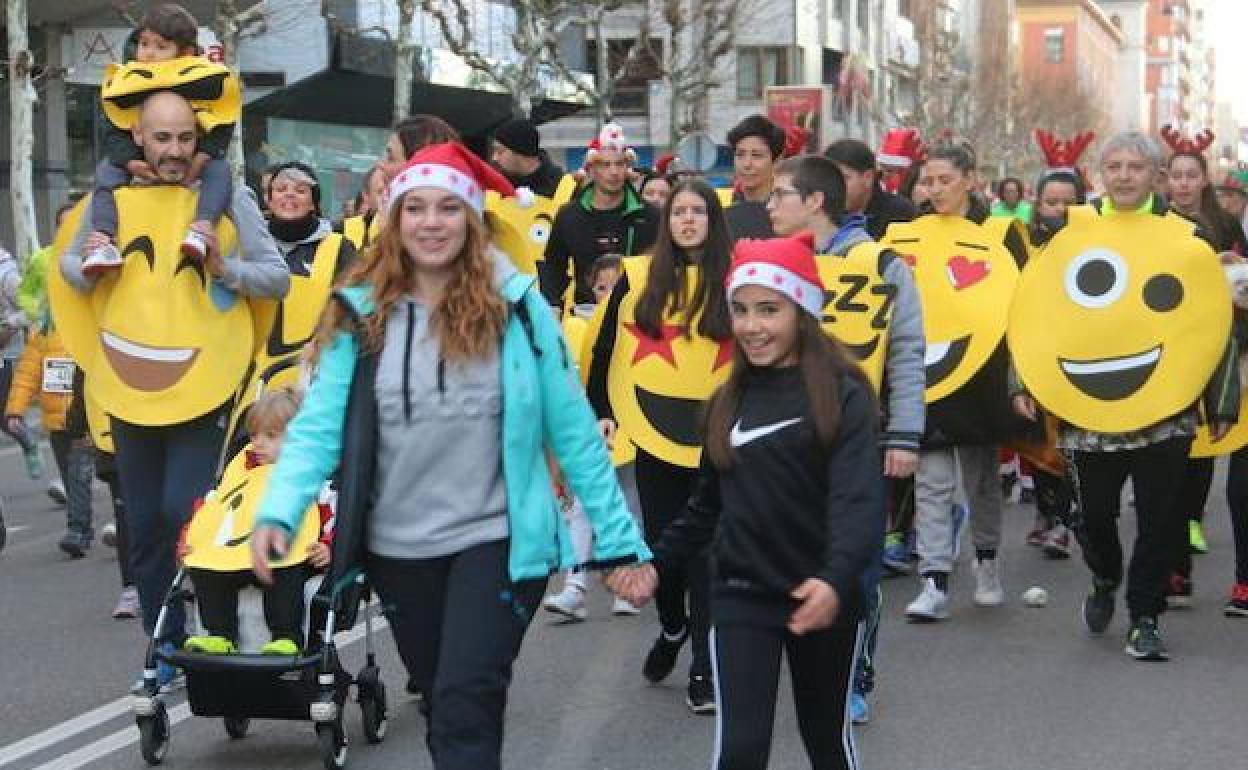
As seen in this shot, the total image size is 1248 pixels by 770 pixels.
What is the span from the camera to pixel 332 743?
21.7 ft

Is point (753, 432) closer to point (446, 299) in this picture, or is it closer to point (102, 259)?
point (446, 299)

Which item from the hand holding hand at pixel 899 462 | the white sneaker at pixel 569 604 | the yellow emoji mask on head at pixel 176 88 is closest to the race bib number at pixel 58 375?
the white sneaker at pixel 569 604

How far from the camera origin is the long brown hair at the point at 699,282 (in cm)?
747

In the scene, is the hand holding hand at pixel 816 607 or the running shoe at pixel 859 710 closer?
the hand holding hand at pixel 816 607

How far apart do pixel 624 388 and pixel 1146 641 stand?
237 cm

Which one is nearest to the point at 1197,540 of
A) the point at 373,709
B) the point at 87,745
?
the point at 373,709

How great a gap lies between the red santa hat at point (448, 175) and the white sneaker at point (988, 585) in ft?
17.4

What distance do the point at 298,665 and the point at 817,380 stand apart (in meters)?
2.14

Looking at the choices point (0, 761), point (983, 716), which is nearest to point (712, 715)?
point (983, 716)

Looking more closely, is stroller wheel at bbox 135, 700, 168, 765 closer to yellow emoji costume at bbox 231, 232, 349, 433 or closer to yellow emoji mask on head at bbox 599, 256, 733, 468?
yellow emoji costume at bbox 231, 232, 349, 433

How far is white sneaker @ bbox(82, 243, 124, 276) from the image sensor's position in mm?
7195

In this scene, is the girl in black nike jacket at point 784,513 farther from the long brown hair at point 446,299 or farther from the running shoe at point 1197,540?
the running shoe at point 1197,540

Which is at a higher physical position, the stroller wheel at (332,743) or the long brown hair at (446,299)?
the long brown hair at (446,299)

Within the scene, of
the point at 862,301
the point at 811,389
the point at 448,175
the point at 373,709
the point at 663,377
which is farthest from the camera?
the point at 663,377
